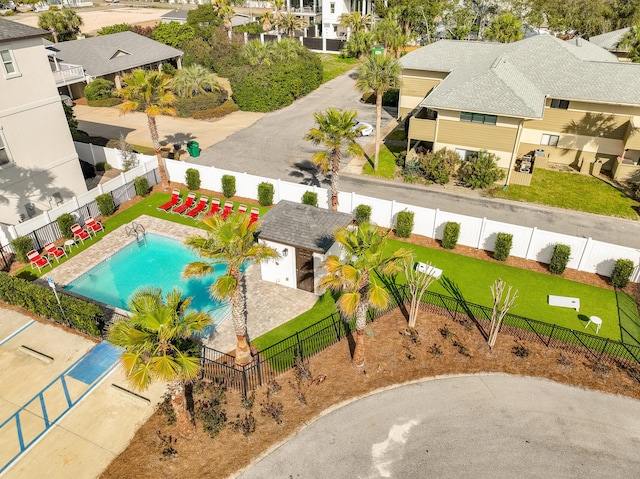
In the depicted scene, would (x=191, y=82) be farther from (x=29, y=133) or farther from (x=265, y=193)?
(x=265, y=193)

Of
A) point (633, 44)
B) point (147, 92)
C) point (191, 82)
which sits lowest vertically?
point (191, 82)

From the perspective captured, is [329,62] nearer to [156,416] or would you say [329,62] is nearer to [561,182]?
[561,182]

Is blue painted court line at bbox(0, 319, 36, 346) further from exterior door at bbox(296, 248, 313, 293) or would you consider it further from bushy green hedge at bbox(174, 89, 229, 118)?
bushy green hedge at bbox(174, 89, 229, 118)

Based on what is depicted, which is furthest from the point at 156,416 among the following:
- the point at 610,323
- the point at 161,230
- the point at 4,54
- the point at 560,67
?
the point at 560,67

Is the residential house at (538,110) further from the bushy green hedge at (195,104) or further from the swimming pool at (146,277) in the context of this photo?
the bushy green hedge at (195,104)

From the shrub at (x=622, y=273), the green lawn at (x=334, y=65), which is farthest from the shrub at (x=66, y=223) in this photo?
the green lawn at (x=334, y=65)

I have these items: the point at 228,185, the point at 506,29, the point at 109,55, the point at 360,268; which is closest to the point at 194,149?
the point at 228,185

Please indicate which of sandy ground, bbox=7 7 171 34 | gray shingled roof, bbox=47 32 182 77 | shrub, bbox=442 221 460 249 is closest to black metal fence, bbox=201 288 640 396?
shrub, bbox=442 221 460 249
